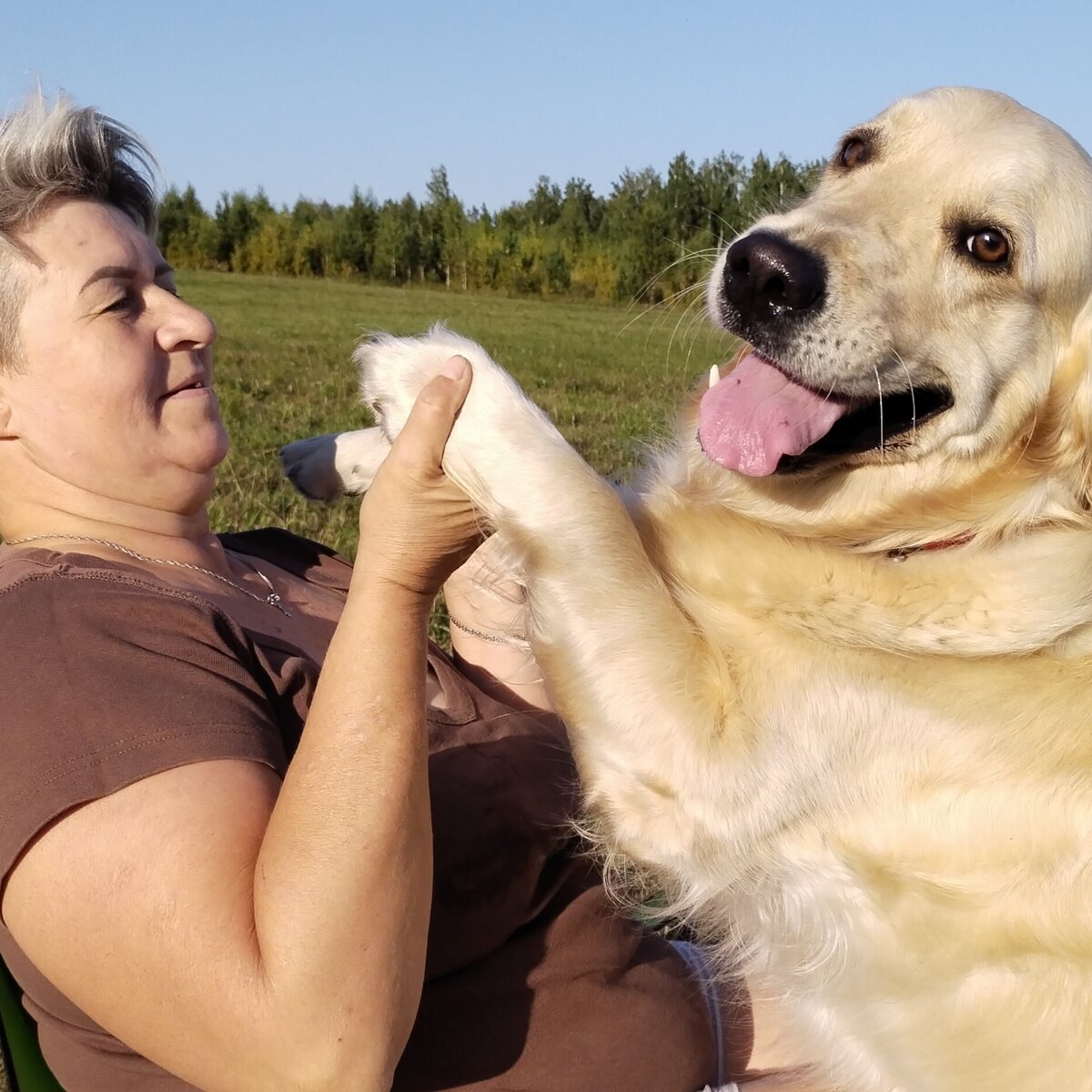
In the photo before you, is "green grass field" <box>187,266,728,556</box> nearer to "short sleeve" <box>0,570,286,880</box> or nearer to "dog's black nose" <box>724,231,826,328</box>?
"dog's black nose" <box>724,231,826,328</box>

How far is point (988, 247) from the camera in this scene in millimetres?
2473

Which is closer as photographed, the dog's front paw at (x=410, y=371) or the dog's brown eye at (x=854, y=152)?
the dog's front paw at (x=410, y=371)

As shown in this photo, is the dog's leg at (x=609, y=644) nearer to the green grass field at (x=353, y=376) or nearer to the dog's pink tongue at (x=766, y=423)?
the dog's pink tongue at (x=766, y=423)

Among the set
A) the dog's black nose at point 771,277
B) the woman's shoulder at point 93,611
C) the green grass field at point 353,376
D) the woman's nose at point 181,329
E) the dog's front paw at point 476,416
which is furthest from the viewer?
the green grass field at point 353,376

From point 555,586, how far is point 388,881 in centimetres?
70

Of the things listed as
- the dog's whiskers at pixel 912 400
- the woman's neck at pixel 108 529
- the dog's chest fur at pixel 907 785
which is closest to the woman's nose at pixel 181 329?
the woman's neck at pixel 108 529

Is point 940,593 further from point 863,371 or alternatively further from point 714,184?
point 714,184

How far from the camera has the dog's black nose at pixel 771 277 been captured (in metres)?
2.29

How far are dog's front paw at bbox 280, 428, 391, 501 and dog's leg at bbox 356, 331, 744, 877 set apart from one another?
0.82 metres

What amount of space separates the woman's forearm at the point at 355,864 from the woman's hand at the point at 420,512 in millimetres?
104

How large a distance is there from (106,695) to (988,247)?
6.45 ft

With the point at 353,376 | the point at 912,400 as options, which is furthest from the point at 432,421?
the point at 353,376

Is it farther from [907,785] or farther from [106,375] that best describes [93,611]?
[907,785]

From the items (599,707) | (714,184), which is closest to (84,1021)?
(599,707)
